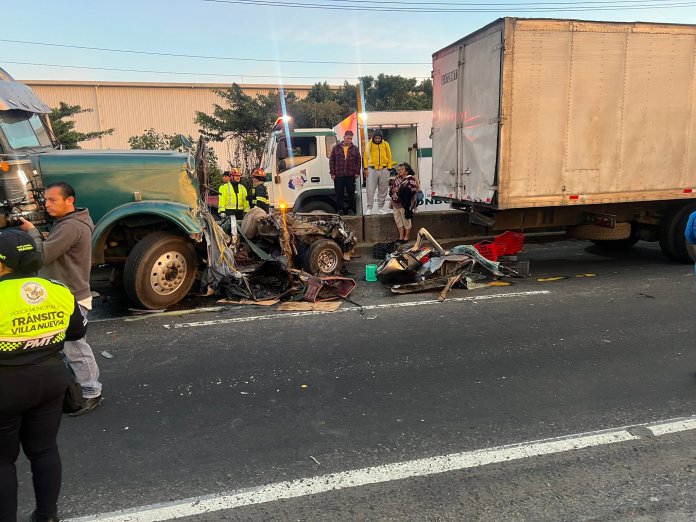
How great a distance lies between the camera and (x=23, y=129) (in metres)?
6.22

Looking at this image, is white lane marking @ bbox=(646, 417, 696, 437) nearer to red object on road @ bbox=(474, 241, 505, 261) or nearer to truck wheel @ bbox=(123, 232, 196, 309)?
red object on road @ bbox=(474, 241, 505, 261)

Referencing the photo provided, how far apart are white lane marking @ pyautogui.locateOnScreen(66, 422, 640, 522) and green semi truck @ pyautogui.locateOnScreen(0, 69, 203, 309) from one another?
3879 millimetres

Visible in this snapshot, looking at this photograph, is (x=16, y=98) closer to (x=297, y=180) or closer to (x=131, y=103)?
(x=297, y=180)

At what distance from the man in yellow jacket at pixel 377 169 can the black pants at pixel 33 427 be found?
388 inches

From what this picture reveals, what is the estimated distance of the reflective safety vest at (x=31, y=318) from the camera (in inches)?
A: 88.2

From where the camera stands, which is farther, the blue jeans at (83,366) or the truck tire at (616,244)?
the truck tire at (616,244)

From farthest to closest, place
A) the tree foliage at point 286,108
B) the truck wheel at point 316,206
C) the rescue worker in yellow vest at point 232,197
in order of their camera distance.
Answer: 1. the tree foliage at point 286,108
2. the truck wheel at point 316,206
3. the rescue worker in yellow vest at point 232,197

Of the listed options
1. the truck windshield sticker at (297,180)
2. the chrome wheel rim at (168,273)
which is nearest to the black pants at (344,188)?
the truck windshield sticker at (297,180)

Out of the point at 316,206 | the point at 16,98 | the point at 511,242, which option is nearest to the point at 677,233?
the point at 511,242

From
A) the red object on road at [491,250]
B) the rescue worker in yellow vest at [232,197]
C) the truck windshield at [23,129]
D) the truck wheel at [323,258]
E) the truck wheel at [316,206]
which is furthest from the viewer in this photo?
the truck wheel at [316,206]

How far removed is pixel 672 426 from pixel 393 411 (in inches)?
71.9

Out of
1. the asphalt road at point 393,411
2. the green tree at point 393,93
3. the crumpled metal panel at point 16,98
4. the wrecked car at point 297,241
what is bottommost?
the asphalt road at point 393,411

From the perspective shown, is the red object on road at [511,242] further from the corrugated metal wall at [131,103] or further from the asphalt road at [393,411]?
the corrugated metal wall at [131,103]

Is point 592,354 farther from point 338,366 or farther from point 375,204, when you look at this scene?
point 375,204
